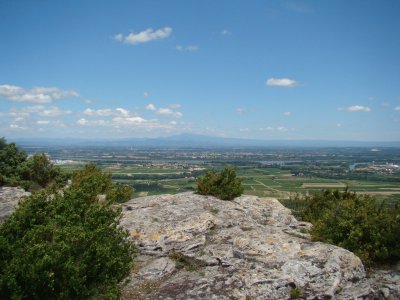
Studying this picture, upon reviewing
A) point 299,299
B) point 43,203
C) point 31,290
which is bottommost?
point 299,299

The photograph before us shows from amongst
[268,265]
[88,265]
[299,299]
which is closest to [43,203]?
A: [88,265]

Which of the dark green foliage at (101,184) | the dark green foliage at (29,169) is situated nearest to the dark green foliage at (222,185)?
the dark green foliage at (101,184)

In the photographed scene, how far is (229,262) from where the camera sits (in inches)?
563

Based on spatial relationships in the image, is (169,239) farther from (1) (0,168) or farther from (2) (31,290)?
(1) (0,168)

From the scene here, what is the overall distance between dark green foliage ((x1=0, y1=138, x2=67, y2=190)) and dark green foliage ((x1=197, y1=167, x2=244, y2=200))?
48.2ft

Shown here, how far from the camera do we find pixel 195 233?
1756 cm

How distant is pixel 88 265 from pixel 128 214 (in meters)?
8.43

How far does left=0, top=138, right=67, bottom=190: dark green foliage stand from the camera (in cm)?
3228

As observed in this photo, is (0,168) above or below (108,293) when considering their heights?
above

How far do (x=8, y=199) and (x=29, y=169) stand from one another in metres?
8.24

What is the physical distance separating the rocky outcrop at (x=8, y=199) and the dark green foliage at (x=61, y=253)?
283 inches

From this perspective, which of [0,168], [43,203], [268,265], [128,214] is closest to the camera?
[268,265]

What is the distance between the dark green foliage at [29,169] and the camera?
3228 cm

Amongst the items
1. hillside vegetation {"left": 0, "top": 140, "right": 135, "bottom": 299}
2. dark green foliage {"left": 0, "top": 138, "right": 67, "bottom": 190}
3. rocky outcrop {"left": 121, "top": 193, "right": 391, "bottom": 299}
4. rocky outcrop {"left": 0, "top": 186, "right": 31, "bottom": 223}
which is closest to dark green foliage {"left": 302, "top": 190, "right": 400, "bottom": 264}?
rocky outcrop {"left": 121, "top": 193, "right": 391, "bottom": 299}
